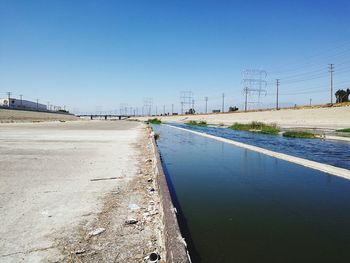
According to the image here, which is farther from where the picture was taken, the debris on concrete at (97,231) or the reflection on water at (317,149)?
the reflection on water at (317,149)

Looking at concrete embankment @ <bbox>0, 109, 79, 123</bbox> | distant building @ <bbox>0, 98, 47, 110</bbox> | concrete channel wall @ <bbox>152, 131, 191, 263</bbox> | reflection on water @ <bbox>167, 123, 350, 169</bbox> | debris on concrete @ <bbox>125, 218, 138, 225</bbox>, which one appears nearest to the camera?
concrete channel wall @ <bbox>152, 131, 191, 263</bbox>

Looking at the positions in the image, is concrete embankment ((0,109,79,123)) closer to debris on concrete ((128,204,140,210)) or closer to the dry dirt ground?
the dry dirt ground

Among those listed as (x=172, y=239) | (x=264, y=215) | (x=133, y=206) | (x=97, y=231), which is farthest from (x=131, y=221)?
(x=264, y=215)

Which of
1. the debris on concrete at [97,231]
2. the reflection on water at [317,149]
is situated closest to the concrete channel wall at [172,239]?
the debris on concrete at [97,231]

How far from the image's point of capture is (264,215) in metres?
5.64

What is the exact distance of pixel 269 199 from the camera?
6738 mm

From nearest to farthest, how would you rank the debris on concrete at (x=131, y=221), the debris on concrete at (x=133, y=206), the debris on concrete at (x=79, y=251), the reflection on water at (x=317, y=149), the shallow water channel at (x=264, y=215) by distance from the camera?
the debris on concrete at (x=79, y=251) → the shallow water channel at (x=264, y=215) → the debris on concrete at (x=131, y=221) → the debris on concrete at (x=133, y=206) → the reflection on water at (x=317, y=149)

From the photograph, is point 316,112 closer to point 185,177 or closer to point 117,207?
point 185,177

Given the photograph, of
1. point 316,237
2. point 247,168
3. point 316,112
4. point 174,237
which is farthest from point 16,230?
point 316,112

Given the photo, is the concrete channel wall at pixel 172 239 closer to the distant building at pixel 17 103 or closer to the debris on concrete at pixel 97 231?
the debris on concrete at pixel 97 231

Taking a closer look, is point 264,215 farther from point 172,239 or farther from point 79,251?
point 79,251

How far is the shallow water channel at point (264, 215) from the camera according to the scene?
13.7ft

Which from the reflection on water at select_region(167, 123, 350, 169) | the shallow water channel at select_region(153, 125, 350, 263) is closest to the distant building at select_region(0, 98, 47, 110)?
the reflection on water at select_region(167, 123, 350, 169)

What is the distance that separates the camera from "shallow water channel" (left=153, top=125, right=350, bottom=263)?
4.18 meters
